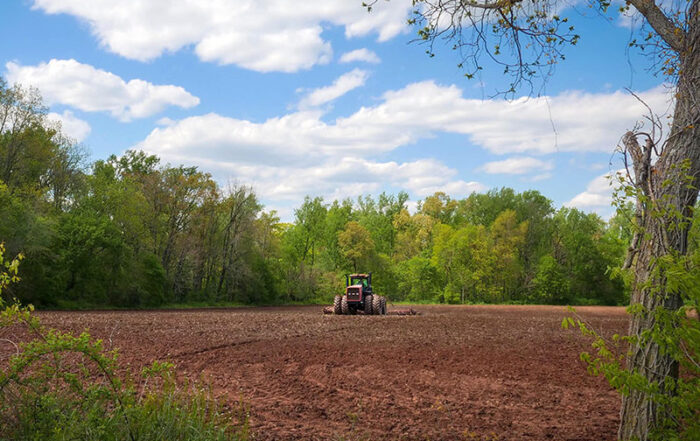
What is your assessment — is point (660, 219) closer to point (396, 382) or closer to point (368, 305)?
point (396, 382)

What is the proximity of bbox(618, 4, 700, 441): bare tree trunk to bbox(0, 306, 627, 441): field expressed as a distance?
125 cm

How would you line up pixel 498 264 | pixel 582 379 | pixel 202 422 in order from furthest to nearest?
pixel 498 264, pixel 582 379, pixel 202 422

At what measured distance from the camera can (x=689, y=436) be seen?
4.27 meters

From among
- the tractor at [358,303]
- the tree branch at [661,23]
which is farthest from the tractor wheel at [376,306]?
the tree branch at [661,23]

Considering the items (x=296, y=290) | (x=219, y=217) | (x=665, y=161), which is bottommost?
(x=296, y=290)

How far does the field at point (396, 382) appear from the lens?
250 inches

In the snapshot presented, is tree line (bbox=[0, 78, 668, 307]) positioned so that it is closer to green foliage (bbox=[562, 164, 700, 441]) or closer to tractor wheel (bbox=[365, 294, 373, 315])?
green foliage (bbox=[562, 164, 700, 441])

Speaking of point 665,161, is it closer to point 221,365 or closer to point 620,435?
point 620,435

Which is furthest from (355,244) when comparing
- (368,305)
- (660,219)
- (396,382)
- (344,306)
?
(660,219)

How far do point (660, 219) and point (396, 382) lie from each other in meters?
5.34

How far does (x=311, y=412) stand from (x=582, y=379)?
5.12m

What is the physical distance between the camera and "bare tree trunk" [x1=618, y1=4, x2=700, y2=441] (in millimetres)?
4781

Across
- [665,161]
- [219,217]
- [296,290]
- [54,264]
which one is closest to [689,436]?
[665,161]

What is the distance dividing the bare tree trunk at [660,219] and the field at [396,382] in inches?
49.0
